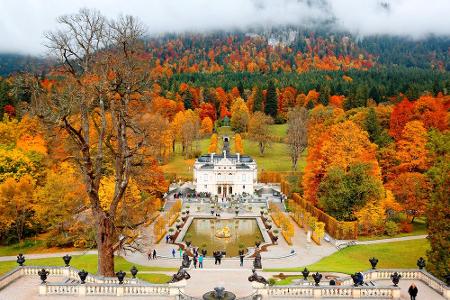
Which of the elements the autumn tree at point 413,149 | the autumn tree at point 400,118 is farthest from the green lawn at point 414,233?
the autumn tree at point 400,118

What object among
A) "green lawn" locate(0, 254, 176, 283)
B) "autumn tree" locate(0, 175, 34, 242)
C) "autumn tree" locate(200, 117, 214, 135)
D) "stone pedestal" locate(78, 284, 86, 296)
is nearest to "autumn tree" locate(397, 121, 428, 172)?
"green lawn" locate(0, 254, 176, 283)

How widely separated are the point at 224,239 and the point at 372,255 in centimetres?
1797

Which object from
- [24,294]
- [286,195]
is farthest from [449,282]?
[286,195]

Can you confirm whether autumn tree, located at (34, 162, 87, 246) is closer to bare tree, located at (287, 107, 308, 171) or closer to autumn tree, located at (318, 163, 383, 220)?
autumn tree, located at (318, 163, 383, 220)

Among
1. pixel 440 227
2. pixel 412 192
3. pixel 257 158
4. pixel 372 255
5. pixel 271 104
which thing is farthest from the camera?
pixel 271 104

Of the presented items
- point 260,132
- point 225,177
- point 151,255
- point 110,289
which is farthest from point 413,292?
point 260,132

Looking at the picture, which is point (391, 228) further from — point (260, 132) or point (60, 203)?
point (260, 132)

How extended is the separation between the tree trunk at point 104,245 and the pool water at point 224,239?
20.0 meters

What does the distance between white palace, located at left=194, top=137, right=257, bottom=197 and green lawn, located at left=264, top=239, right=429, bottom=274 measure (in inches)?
1778

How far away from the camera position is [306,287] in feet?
83.8

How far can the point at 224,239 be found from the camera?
184 feet

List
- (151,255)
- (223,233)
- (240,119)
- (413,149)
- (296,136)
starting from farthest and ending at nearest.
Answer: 1. (240,119)
2. (296,136)
3. (413,149)
4. (223,233)
5. (151,255)

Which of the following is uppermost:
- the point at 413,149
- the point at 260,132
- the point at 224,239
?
the point at 413,149

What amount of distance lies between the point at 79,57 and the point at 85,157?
20.5 ft
